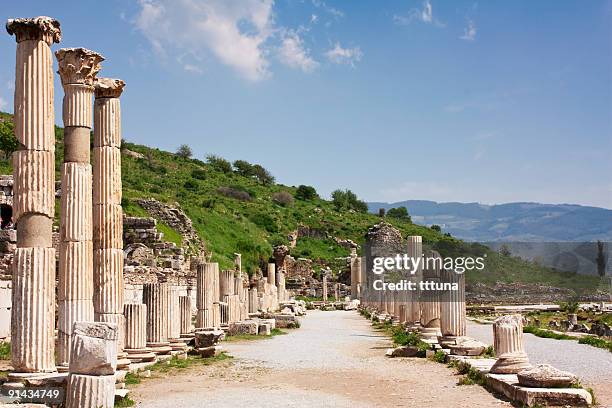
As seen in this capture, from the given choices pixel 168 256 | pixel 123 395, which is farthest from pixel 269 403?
pixel 168 256

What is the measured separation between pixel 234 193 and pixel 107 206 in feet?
242

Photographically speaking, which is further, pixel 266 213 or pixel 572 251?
pixel 572 251

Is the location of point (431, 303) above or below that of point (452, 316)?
above

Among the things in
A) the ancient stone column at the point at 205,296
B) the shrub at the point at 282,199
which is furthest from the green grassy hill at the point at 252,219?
the ancient stone column at the point at 205,296

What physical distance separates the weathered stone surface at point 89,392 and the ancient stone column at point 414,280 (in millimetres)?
17851

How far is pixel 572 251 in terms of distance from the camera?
95.6m

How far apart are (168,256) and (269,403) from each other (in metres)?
25.4

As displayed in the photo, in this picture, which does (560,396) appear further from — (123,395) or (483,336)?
(483,336)

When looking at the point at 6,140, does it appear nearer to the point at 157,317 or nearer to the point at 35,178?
the point at 157,317

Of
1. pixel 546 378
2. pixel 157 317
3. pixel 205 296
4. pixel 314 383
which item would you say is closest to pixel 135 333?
pixel 157 317

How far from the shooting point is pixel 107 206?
16.2 metres

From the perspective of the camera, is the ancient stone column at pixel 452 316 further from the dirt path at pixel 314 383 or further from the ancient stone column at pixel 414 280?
the ancient stone column at pixel 414 280

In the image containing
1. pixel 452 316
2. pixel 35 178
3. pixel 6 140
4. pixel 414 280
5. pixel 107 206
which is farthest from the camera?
pixel 6 140

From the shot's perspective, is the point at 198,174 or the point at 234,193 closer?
the point at 234,193
